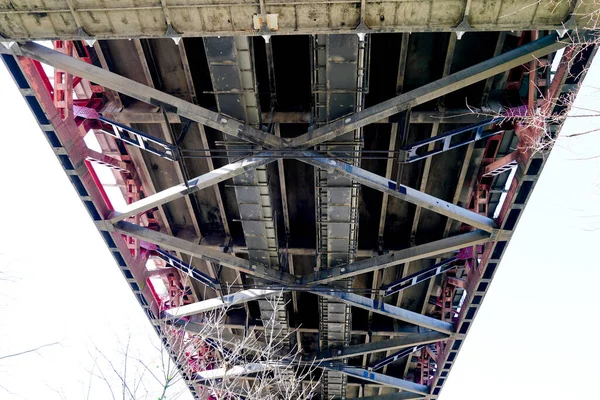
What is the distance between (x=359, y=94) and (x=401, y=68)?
1.24 meters

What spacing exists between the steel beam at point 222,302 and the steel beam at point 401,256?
1.33 m

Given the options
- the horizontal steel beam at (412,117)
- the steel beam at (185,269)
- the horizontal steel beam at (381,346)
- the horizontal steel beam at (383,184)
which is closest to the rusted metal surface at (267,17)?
the horizontal steel beam at (412,117)

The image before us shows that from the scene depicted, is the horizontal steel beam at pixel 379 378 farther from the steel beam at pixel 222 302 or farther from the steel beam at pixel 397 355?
the steel beam at pixel 222 302

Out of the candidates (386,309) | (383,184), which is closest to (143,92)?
(383,184)

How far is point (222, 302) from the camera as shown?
14.2m

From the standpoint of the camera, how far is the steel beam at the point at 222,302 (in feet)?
45.5

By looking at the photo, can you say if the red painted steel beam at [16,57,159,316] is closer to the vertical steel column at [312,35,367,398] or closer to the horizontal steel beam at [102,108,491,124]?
the horizontal steel beam at [102,108,491,124]

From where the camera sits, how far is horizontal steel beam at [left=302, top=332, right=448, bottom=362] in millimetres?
15547

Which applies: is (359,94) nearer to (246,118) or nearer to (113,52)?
(246,118)

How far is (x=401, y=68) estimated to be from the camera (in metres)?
10.1

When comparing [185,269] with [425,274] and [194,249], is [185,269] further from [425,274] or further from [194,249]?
[425,274]

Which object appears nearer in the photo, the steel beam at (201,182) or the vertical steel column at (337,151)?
the vertical steel column at (337,151)

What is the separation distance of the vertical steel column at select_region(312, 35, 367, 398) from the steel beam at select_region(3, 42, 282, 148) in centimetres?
138

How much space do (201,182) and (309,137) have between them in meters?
2.61
